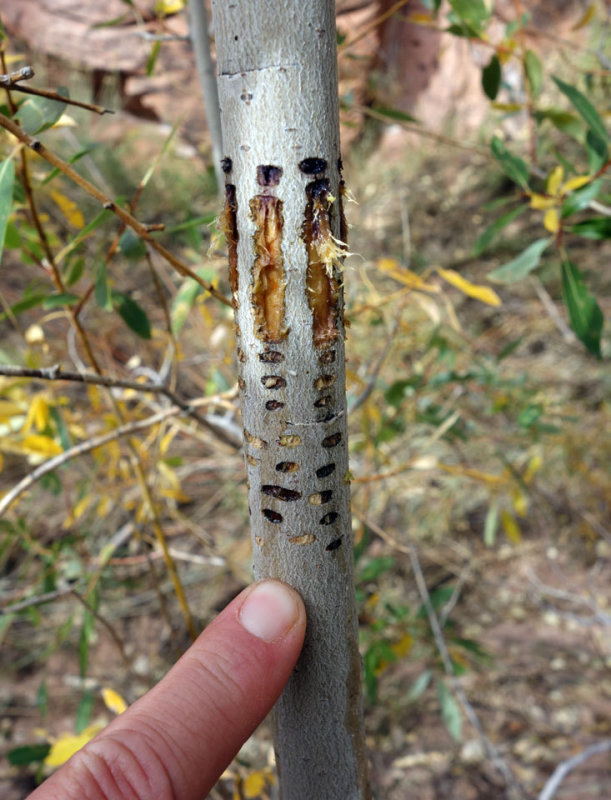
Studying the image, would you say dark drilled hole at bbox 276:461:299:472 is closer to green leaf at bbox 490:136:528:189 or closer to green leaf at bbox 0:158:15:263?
green leaf at bbox 0:158:15:263

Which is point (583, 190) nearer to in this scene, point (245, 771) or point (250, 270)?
point (250, 270)

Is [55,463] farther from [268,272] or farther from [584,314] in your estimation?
[584,314]

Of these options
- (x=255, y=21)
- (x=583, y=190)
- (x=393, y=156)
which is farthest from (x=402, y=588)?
(x=393, y=156)

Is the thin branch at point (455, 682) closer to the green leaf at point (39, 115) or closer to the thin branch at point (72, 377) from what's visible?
the thin branch at point (72, 377)

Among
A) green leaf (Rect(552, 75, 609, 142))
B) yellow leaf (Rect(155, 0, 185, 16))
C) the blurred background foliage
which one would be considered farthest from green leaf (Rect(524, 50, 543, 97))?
yellow leaf (Rect(155, 0, 185, 16))

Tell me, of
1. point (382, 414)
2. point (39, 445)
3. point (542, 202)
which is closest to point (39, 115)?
point (39, 445)

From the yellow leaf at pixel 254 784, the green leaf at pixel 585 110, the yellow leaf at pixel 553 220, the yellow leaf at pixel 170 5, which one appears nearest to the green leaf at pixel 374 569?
the yellow leaf at pixel 254 784
